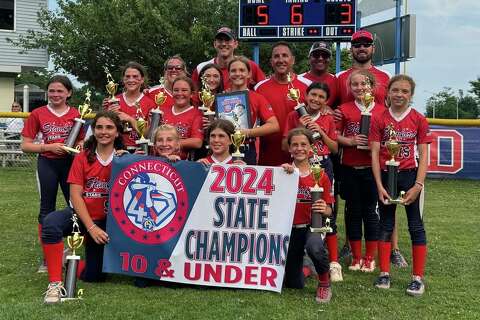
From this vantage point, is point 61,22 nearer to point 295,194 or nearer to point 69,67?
point 69,67

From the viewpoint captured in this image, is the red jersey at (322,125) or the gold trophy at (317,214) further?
the red jersey at (322,125)

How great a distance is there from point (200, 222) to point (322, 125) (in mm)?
1419

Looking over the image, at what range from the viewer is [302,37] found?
1182 centimetres

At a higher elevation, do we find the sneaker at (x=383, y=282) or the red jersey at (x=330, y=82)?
the red jersey at (x=330, y=82)

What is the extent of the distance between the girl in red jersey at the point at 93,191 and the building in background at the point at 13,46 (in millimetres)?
20001

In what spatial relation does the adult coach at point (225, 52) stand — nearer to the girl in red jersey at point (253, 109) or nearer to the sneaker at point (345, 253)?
the girl in red jersey at point (253, 109)

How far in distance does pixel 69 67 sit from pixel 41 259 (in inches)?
681

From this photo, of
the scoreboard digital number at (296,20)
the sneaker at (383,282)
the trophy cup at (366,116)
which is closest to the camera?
the sneaker at (383,282)

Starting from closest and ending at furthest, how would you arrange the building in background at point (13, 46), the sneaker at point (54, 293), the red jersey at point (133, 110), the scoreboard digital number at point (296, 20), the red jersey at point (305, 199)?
1. the sneaker at point (54, 293)
2. the red jersey at point (305, 199)
3. the red jersey at point (133, 110)
4. the scoreboard digital number at point (296, 20)
5. the building in background at point (13, 46)

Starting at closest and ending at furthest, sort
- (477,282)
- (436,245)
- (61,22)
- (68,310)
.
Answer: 1. (68,310)
2. (477,282)
3. (436,245)
4. (61,22)

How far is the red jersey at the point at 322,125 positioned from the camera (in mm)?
5008

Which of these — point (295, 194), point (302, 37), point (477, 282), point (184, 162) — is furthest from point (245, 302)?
point (302, 37)

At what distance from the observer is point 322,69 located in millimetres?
5812

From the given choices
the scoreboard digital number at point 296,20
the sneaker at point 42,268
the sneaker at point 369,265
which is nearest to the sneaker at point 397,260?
the sneaker at point 369,265
